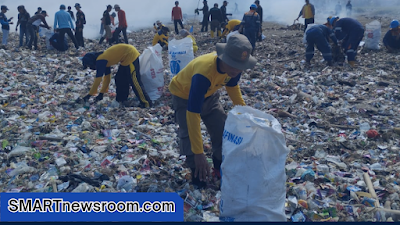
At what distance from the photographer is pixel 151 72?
6238 millimetres

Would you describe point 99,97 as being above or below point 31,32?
below

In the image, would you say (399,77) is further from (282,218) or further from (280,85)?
(282,218)

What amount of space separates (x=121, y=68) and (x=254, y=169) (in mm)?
4118

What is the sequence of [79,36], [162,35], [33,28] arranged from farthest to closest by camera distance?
1. [79,36]
2. [33,28]
3. [162,35]

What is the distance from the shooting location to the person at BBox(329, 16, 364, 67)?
26.5 ft

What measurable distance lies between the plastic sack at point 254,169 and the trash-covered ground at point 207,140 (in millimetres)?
510

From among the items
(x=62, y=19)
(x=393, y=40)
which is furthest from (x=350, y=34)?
(x=62, y=19)

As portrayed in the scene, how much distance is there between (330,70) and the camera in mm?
7797

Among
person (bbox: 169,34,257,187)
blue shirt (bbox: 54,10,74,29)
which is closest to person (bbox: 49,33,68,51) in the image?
blue shirt (bbox: 54,10,74,29)

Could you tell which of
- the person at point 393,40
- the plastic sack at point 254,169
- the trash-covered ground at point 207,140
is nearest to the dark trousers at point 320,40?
the trash-covered ground at point 207,140

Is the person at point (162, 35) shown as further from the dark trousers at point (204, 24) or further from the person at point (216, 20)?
the dark trousers at point (204, 24)

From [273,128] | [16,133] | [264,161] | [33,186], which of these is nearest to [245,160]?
[264,161]

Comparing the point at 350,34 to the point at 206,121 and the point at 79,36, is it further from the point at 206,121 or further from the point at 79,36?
the point at 79,36

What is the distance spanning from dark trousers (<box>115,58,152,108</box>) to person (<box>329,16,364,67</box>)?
5111mm
